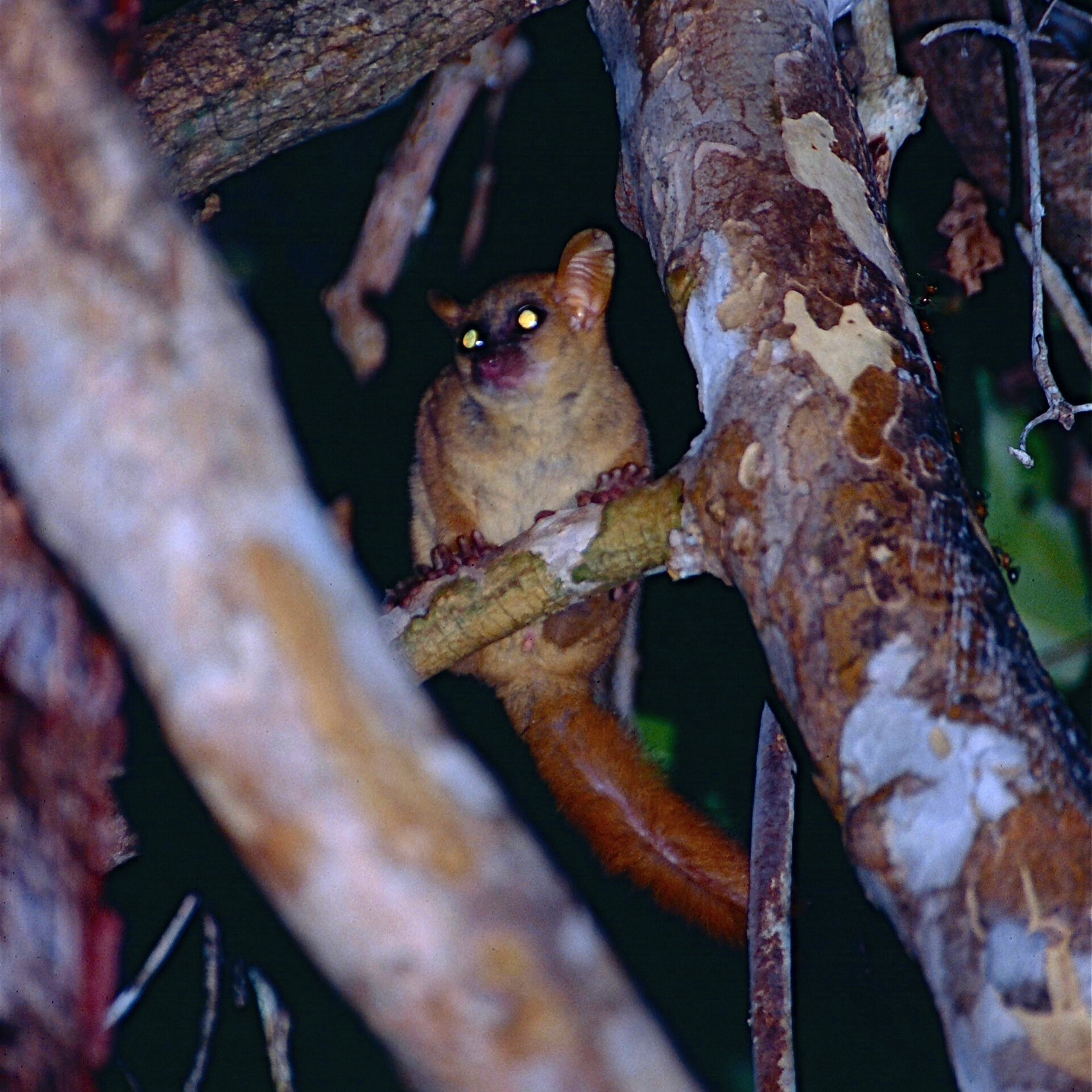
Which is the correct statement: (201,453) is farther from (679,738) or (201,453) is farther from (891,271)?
(679,738)

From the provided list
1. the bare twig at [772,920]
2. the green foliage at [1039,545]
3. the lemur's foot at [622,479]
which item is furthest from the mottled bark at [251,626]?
the green foliage at [1039,545]

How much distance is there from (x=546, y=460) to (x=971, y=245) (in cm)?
178

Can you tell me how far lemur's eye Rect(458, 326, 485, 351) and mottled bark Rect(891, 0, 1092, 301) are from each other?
1.70 metres

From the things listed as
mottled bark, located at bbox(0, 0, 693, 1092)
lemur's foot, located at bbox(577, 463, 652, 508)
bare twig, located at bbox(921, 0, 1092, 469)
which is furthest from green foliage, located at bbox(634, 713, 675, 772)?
mottled bark, located at bbox(0, 0, 693, 1092)

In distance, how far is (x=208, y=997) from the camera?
→ 339 cm

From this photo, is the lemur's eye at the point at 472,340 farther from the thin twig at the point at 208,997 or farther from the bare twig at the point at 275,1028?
the bare twig at the point at 275,1028

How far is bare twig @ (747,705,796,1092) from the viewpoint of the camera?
98.5 inches

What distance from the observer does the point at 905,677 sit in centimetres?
166

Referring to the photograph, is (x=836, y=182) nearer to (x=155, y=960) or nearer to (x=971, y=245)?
(x=971, y=245)

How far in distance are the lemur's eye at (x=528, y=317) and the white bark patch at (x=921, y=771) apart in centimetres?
255

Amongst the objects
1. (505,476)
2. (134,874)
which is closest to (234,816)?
(505,476)

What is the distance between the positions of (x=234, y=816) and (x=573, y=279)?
3416 mm

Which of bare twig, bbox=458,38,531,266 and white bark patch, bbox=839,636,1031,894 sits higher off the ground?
bare twig, bbox=458,38,531,266

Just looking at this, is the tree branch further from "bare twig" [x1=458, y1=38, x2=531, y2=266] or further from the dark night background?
"bare twig" [x1=458, y1=38, x2=531, y2=266]
